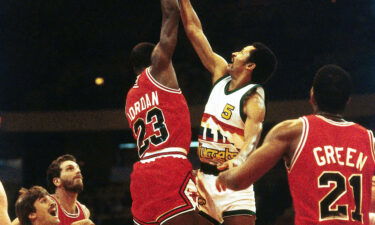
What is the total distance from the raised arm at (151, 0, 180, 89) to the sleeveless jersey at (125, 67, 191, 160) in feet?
0.17

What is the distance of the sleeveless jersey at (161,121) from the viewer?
4453 mm

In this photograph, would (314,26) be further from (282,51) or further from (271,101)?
(271,101)

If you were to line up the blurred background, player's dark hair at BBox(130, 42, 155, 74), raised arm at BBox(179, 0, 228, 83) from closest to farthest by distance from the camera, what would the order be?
player's dark hair at BBox(130, 42, 155, 74), raised arm at BBox(179, 0, 228, 83), the blurred background

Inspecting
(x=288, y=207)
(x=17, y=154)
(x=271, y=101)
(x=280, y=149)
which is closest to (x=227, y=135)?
(x=280, y=149)

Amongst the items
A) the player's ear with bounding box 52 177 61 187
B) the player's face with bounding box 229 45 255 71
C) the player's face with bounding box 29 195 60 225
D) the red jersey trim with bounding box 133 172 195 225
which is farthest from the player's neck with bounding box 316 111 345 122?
the player's ear with bounding box 52 177 61 187

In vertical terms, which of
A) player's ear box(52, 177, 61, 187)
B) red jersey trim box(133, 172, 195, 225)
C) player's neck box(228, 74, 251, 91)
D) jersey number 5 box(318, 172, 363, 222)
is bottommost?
jersey number 5 box(318, 172, 363, 222)

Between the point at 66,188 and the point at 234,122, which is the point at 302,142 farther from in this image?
the point at 66,188

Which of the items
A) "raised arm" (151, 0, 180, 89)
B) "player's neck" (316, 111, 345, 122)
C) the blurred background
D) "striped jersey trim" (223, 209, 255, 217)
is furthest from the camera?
the blurred background

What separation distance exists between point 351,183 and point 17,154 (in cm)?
1187

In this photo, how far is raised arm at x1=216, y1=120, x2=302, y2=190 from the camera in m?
3.14

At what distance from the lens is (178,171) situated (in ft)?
14.3

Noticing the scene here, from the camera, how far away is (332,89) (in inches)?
125

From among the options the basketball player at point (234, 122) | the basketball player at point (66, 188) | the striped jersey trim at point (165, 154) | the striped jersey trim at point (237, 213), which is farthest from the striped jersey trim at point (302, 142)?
the basketball player at point (66, 188)

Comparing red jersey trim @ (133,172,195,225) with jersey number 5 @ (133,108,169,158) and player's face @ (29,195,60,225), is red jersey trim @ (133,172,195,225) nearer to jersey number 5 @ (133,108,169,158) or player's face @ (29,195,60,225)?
jersey number 5 @ (133,108,169,158)
